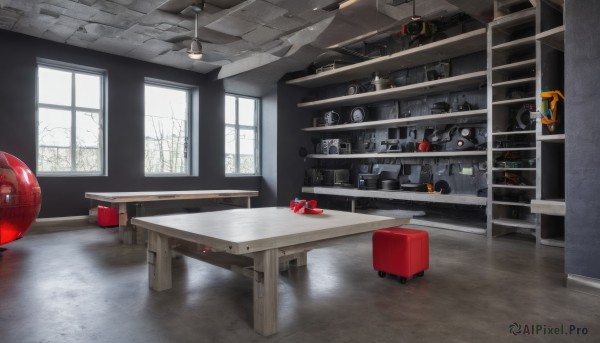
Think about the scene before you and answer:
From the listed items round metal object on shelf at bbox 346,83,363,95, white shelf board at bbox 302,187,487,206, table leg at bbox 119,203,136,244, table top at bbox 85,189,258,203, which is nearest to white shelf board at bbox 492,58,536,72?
white shelf board at bbox 302,187,487,206

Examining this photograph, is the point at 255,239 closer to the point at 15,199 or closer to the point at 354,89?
the point at 15,199

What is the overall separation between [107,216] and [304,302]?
170 inches

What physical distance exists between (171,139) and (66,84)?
79.7 inches

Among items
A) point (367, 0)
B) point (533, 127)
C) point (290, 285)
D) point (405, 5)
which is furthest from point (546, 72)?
point (290, 285)

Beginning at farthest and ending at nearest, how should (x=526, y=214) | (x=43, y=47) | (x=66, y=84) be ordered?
(x=66, y=84) < (x=43, y=47) < (x=526, y=214)

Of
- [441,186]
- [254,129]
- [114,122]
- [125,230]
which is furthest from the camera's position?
[254,129]

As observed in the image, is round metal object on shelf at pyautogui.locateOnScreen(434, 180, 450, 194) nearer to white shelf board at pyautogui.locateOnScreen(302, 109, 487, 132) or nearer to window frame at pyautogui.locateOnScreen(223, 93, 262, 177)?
white shelf board at pyautogui.locateOnScreen(302, 109, 487, 132)

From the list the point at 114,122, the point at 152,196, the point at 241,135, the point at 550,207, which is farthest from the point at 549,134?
the point at 114,122

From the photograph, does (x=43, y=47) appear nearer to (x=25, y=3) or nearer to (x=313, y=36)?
(x=25, y=3)

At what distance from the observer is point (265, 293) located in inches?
80.4

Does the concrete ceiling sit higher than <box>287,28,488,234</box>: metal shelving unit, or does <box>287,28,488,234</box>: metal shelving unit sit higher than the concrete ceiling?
the concrete ceiling

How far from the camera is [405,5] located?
4.76m

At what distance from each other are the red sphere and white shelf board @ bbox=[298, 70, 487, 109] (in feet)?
16.8

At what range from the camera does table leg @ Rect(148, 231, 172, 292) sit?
2.73 meters
